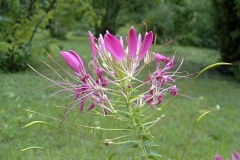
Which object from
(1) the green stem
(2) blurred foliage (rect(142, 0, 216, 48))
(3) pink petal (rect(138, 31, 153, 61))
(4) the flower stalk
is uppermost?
(3) pink petal (rect(138, 31, 153, 61))

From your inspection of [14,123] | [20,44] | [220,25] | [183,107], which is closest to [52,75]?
[20,44]

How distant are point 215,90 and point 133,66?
731cm

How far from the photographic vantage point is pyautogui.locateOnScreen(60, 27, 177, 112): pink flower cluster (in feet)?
3.49

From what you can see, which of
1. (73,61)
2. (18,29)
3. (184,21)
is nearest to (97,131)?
Result: (73,61)

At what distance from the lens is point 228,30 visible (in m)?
10.6

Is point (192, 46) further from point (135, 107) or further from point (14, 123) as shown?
point (135, 107)

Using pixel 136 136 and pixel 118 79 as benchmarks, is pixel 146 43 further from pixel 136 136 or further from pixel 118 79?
pixel 136 136

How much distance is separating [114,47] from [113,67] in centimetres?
12

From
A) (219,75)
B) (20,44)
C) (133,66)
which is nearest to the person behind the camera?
(133,66)

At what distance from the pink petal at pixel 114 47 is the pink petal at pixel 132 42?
0.9 inches

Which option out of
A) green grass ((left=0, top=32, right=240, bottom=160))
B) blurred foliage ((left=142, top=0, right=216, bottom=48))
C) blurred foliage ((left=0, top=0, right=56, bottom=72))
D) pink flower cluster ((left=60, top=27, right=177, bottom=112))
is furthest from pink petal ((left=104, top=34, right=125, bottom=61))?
blurred foliage ((left=0, top=0, right=56, bottom=72))

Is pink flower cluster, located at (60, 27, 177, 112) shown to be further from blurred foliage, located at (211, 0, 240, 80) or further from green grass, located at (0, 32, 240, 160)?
blurred foliage, located at (211, 0, 240, 80)

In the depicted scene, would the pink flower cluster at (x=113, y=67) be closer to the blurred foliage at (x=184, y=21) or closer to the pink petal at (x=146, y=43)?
the pink petal at (x=146, y=43)

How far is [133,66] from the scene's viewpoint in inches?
44.2
